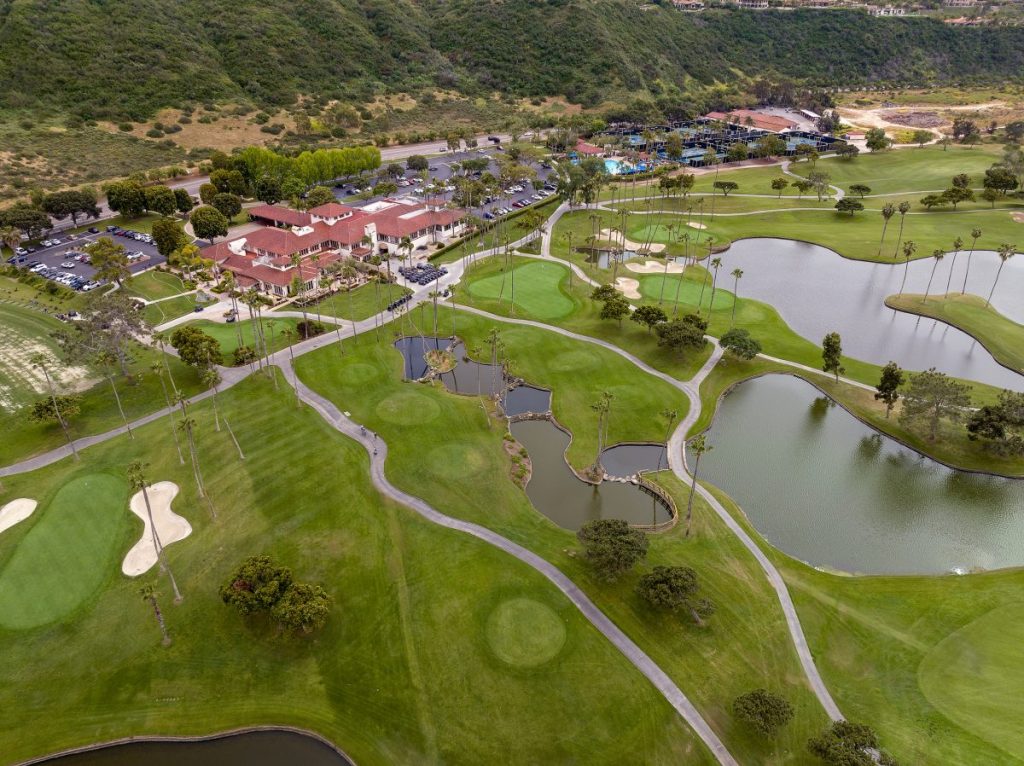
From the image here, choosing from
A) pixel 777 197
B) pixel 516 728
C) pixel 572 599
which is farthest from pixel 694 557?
pixel 777 197

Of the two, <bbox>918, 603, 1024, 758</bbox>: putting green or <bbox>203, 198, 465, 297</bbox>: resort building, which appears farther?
<bbox>203, 198, 465, 297</bbox>: resort building

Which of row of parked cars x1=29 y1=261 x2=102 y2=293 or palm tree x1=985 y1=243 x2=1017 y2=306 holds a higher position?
row of parked cars x1=29 y1=261 x2=102 y2=293

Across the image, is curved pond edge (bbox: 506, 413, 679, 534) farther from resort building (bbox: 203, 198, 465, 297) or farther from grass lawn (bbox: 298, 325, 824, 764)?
resort building (bbox: 203, 198, 465, 297)

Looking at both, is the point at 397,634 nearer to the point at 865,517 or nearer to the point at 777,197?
the point at 865,517

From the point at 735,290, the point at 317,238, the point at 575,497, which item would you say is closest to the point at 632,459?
the point at 575,497

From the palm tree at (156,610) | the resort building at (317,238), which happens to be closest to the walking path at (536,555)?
the resort building at (317,238)

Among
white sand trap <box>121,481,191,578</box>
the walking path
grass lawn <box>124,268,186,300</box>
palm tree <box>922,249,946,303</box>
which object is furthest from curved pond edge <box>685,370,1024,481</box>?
grass lawn <box>124,268,186,300</box>

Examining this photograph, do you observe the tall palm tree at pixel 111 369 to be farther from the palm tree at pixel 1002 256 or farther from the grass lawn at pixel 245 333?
the palm tree at pixel 1002 256
